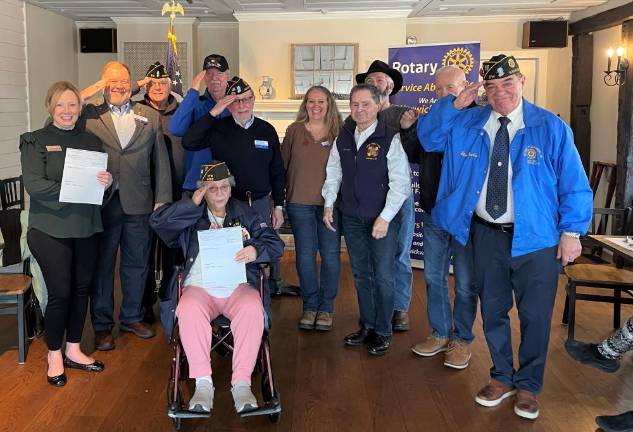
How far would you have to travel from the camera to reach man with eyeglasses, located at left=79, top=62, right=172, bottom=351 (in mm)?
3125

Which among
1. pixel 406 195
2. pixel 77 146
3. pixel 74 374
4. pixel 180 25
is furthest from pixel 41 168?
pixel 180 25

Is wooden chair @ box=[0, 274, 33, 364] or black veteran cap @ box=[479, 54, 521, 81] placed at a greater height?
black veteran cap @ box=[479, 54, 521, 81]

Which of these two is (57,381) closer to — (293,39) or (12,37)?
(12,37)

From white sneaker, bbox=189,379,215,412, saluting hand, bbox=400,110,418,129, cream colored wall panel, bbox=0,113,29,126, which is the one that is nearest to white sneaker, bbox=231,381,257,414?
white sneaker, bbox=189,379,215,412

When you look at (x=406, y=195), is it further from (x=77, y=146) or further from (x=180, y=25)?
(x=180, y=25)

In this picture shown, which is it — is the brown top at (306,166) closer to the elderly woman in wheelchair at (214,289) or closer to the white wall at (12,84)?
the elderly woman in wheelchair at (214,289)

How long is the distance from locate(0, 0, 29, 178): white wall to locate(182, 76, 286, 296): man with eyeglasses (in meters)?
4.28

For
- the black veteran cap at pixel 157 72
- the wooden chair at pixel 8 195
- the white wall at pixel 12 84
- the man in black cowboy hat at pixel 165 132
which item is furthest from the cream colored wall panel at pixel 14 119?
the black veteran cap at pixel 157 72

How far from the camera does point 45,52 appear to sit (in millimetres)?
7383

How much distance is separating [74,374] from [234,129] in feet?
5.23

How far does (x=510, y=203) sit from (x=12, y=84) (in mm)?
6196

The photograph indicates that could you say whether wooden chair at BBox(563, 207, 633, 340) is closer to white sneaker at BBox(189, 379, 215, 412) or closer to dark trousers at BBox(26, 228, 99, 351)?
white sneaker at BBox(189, 379, 215, 412)

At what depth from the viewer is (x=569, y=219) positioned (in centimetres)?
239

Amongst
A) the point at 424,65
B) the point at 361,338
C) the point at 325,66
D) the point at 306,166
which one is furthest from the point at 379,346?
the point at 325,66
